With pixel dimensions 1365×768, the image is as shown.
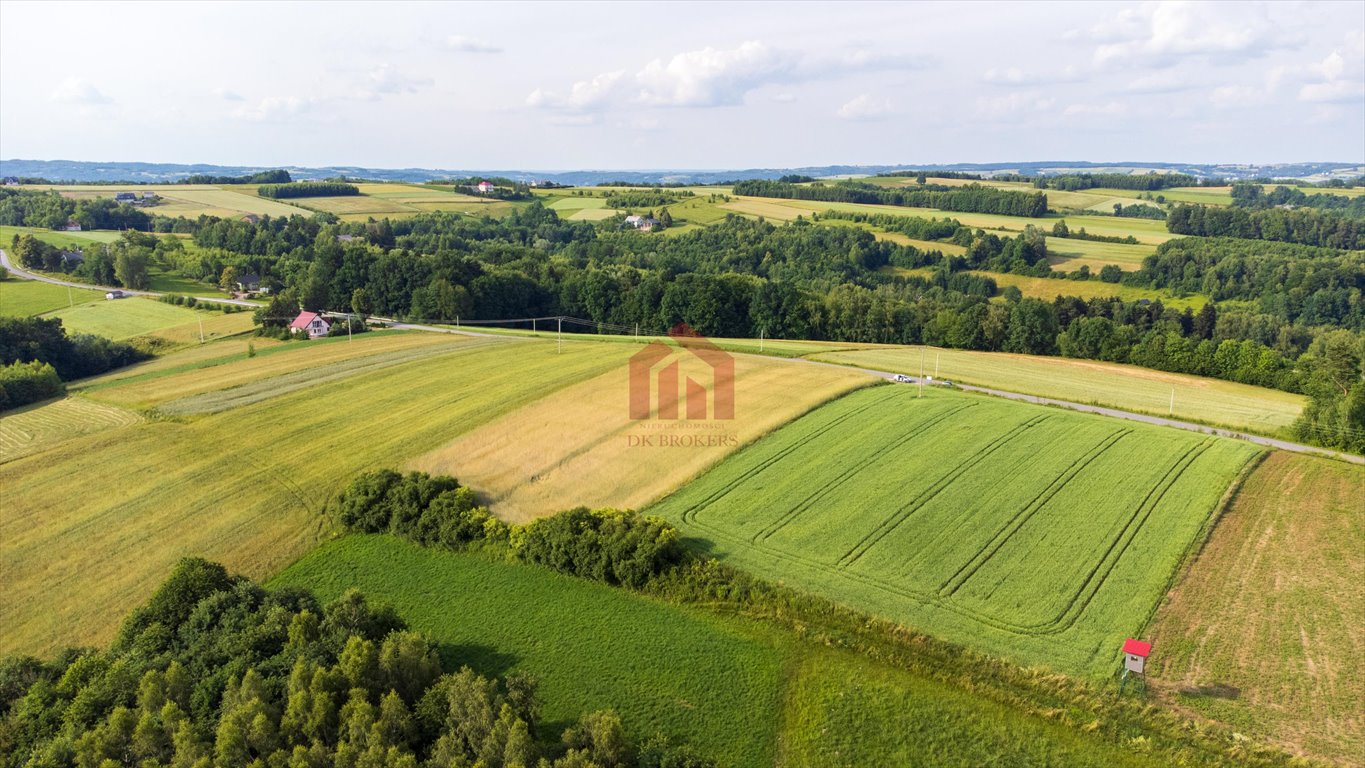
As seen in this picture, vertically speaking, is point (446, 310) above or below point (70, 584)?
above

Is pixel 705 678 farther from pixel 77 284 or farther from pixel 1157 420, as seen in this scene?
pixel 77 284


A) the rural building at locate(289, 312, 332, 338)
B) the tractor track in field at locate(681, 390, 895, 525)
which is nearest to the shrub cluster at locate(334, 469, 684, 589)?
the tractor track in field at locate(681, 390, 895, 525)

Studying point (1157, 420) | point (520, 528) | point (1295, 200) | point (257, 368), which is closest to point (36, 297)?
point (257, 368)

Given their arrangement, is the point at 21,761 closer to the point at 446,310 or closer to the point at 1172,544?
the point at 1172,544

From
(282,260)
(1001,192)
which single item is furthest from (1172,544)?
(1001,192)

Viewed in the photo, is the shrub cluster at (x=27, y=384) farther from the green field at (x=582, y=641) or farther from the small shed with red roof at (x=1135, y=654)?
the small shed with red roof at (x=1135, y=654)

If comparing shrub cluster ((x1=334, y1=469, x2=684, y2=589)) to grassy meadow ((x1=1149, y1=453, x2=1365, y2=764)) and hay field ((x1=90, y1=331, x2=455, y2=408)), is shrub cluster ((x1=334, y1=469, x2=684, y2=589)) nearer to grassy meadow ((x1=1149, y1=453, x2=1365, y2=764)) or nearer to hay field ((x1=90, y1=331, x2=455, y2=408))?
grassy meadow ((x1=1149, y1=453, x2=1365, y2=764))

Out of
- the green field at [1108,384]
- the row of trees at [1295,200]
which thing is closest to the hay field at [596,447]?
the green field at [1108,384]
